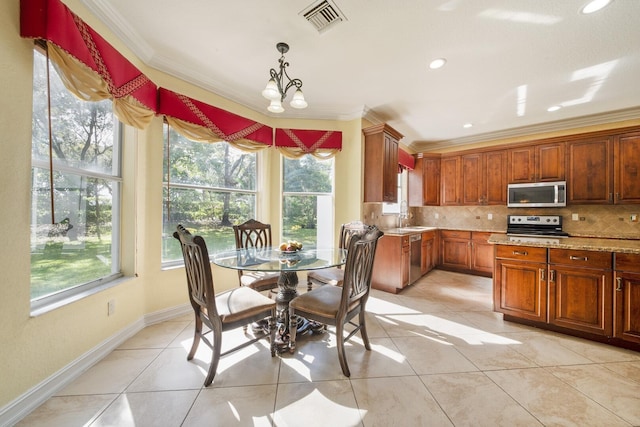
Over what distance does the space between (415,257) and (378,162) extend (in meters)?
1.68

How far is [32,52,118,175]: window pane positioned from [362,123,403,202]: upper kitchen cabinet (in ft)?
10.1

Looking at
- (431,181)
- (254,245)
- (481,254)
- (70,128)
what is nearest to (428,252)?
(481,254)

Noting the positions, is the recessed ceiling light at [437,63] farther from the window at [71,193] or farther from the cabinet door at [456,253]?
the cabinet door at [456,253]

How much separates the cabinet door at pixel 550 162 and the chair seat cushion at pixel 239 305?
481 cm

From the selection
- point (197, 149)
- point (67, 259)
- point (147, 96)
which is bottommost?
point (67, 259)

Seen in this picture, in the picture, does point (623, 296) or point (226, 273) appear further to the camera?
point (226, 273)

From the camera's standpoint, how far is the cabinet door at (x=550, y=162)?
3.79 meters

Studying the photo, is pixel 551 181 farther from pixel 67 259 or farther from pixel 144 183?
pixel 67 259

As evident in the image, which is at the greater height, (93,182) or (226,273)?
(93,182)

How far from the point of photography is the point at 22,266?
140 centimetres

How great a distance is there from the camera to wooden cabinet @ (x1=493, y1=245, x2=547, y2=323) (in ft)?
7.82

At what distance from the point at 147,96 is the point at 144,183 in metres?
0.84

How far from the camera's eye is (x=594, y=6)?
69.3 inches

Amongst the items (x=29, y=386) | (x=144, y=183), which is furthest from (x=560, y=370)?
(x=144, y=183)
